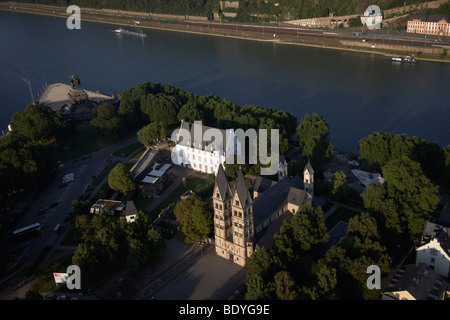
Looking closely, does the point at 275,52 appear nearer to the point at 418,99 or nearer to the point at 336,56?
the point at 336,56

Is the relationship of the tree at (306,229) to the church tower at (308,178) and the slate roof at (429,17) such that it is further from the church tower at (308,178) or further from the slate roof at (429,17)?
the slate roof at (429,17)

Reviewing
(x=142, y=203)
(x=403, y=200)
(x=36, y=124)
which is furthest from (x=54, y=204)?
(x=403, y=200)

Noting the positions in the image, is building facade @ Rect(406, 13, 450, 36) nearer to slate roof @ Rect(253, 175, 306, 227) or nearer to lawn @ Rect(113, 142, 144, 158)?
Result: lawn @ Rect(113, 142, 144, 158)

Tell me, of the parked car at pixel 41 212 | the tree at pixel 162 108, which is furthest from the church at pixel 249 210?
the tree at pixel 162 108

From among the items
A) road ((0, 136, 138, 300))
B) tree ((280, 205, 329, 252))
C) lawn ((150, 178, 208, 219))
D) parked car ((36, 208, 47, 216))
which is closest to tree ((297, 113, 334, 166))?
lawn ((150, 178, 208, 219))

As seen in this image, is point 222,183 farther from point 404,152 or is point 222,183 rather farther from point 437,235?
point 404,152
